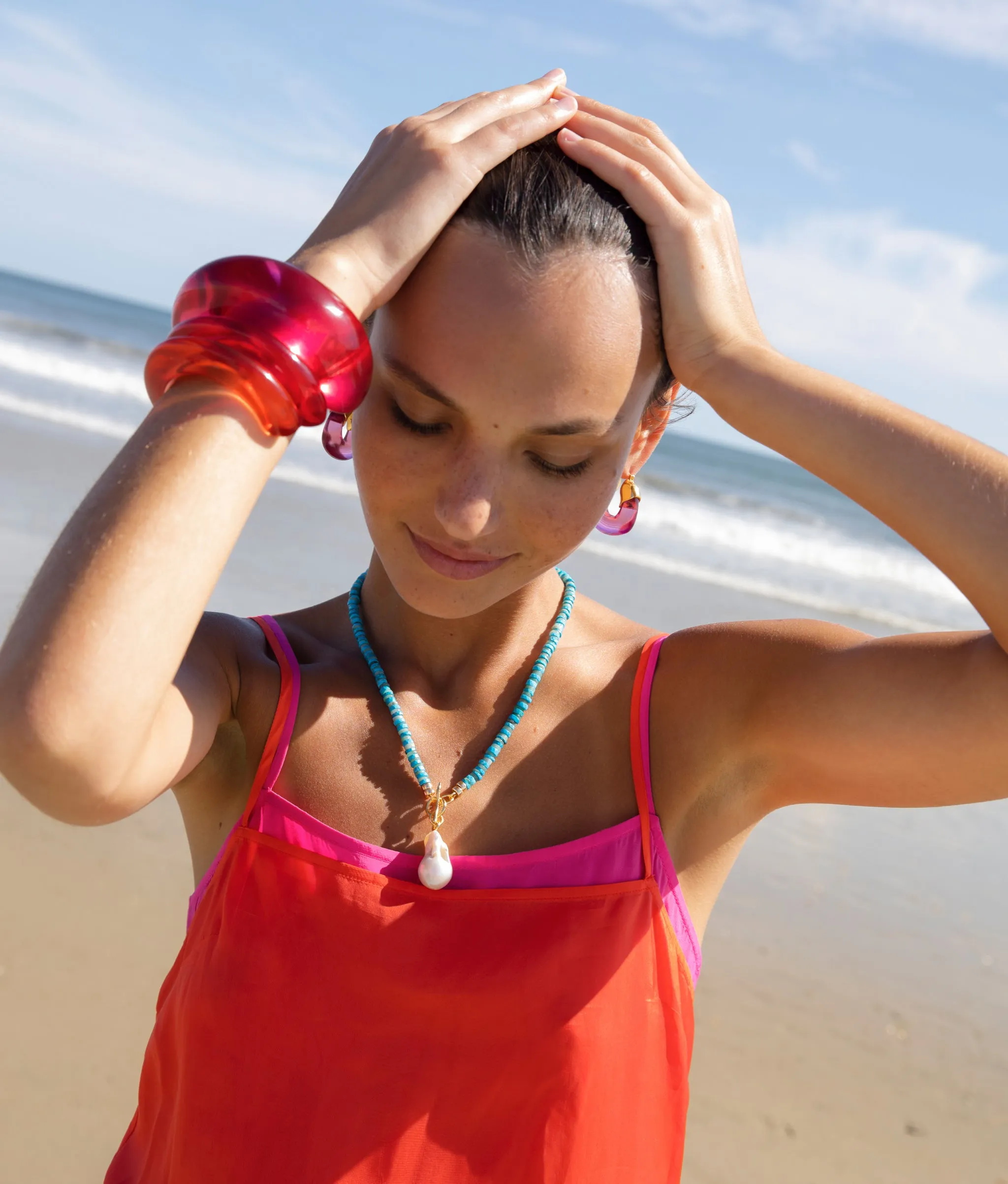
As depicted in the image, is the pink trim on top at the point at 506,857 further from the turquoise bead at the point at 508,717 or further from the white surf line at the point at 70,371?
the white surf line at the point at 70,371

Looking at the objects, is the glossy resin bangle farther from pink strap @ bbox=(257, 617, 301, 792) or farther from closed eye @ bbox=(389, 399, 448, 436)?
pink strap @ bbox=(257, 617, 301, 792)

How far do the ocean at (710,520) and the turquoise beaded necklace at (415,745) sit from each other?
9.44 metres

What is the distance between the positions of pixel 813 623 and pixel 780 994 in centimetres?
269

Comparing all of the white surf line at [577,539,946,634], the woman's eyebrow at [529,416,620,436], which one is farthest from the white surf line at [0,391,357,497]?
the woman's eyebrow at [529,416,620,436]

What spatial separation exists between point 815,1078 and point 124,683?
3.04 metres

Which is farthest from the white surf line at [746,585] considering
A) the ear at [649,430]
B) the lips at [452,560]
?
the lips at [452,560]

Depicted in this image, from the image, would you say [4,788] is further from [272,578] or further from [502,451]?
[502,451]

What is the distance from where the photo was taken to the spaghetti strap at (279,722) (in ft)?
5.29

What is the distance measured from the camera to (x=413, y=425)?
1.54 m

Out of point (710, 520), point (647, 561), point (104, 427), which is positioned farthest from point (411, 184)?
point (710, 520)

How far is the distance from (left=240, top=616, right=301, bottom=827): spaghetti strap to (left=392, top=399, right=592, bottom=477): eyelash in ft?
1.35

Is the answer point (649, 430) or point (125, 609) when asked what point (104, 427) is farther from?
point (125, 609)

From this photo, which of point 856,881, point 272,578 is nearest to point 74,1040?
point 856,881

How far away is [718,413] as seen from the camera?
1677mm
